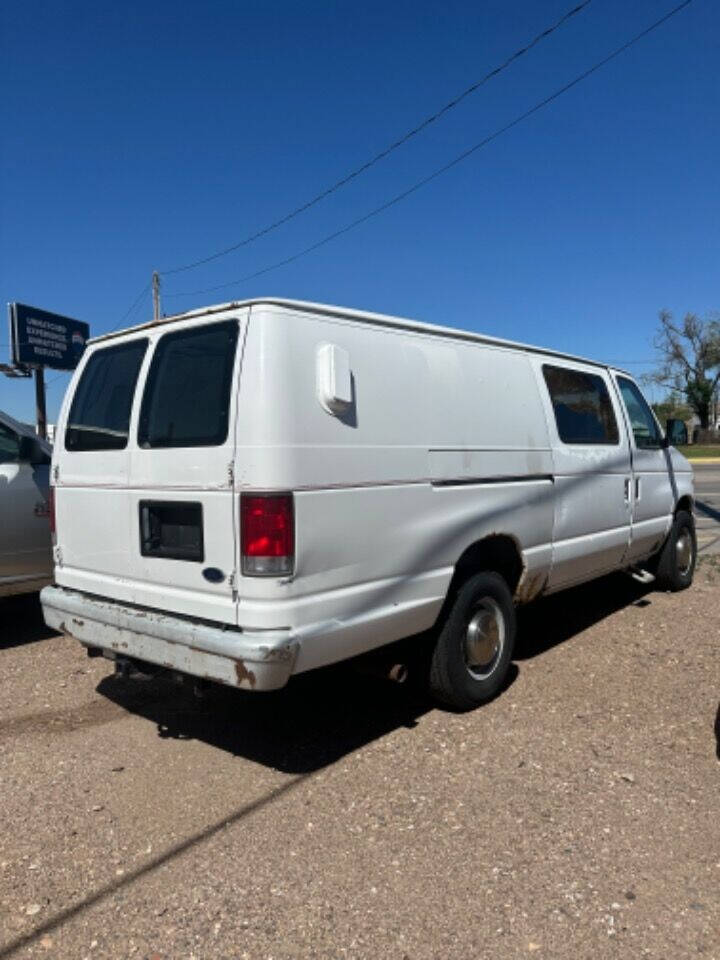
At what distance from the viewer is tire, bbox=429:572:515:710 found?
4.10 metres

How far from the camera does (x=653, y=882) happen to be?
2773 millimetres

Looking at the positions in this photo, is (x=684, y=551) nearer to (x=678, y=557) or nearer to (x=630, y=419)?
(x=678, y=557)

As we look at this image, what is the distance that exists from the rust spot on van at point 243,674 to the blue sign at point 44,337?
11825mm

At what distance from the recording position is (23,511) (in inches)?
226

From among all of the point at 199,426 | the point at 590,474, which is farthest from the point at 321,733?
the point at 590,474

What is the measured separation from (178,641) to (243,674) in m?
0.43

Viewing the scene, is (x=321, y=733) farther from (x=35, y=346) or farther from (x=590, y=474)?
(x=35, y=346)

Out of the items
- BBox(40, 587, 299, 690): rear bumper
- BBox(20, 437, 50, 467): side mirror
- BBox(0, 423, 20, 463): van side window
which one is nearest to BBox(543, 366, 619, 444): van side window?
BBox(40, 587, 299, 690): rear bumper

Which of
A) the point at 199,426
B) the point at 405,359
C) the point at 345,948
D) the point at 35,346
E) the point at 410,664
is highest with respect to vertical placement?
the point at 35,346

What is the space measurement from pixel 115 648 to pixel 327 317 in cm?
194

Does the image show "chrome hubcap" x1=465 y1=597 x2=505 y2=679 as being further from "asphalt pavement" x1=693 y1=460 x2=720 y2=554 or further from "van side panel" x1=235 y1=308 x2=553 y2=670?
"asphalt pavement" x1=693 y1=460 x2=720 y2=554

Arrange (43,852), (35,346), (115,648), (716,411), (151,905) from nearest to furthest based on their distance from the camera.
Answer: (151,905), (43,852), (115,648), (35,346), (716,411)

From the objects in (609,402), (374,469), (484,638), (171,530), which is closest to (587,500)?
(609,402)

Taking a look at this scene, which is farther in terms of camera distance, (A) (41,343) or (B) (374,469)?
(A) (41,343)
